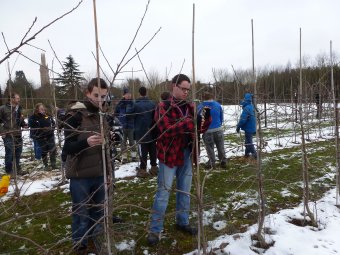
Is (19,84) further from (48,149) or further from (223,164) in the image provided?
(223,164)

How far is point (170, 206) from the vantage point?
419 centimetres

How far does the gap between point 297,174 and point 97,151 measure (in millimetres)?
4419

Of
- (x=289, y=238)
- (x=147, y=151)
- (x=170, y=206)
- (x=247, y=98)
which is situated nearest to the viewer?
(x=289, y=238)

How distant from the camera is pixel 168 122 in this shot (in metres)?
2.89

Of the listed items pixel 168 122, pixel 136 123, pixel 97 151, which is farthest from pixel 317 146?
pixel 97 151

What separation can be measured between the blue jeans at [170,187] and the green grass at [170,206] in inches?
5.9

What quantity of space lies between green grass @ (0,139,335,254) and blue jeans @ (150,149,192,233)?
15 centimetres

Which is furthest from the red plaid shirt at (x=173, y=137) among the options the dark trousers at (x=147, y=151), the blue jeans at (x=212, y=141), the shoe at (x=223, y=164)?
the shoe at (x=223, y=164)

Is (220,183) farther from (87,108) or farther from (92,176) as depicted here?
(87,108)

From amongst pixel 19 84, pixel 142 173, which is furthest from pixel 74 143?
pixel 19 84

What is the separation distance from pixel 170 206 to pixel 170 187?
4.26 ft

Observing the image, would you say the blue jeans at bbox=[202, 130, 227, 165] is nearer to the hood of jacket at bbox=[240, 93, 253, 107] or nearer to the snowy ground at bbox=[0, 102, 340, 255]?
the hood of jacket at bbox=[240, 93, 253, 107]

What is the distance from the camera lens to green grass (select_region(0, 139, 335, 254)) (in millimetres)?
3016

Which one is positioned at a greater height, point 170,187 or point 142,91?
point 142,91
